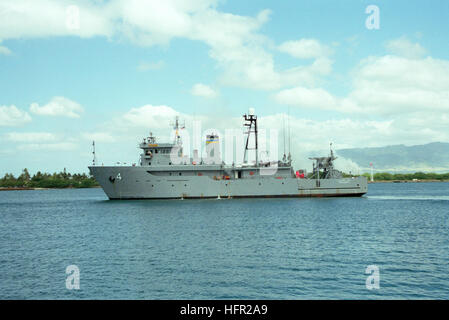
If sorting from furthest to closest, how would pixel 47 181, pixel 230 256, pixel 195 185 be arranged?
pixel 47 181
pixel 195 185
pixel 230 256

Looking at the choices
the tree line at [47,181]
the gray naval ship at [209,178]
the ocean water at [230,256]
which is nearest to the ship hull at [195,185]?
the gray naval ship at [209,178]

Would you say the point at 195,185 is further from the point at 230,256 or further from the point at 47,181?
the point at 47,181

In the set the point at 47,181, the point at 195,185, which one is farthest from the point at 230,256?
the point at 47,181

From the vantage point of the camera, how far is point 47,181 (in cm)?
15862

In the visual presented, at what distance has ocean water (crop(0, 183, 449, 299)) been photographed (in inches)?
498

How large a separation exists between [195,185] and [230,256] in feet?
87.2

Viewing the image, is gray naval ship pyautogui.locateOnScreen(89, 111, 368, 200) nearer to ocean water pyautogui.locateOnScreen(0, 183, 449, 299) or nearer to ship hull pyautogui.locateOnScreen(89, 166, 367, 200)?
ship hull pyautogui.locateOnScreen(89, 166, 367, 200)

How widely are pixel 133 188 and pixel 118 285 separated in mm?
30882

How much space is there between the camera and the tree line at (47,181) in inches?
6112

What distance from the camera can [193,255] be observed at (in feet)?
57.1

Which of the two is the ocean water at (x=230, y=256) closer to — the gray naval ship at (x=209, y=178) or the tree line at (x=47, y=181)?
the gray naval ship at (x=209, y=178)
